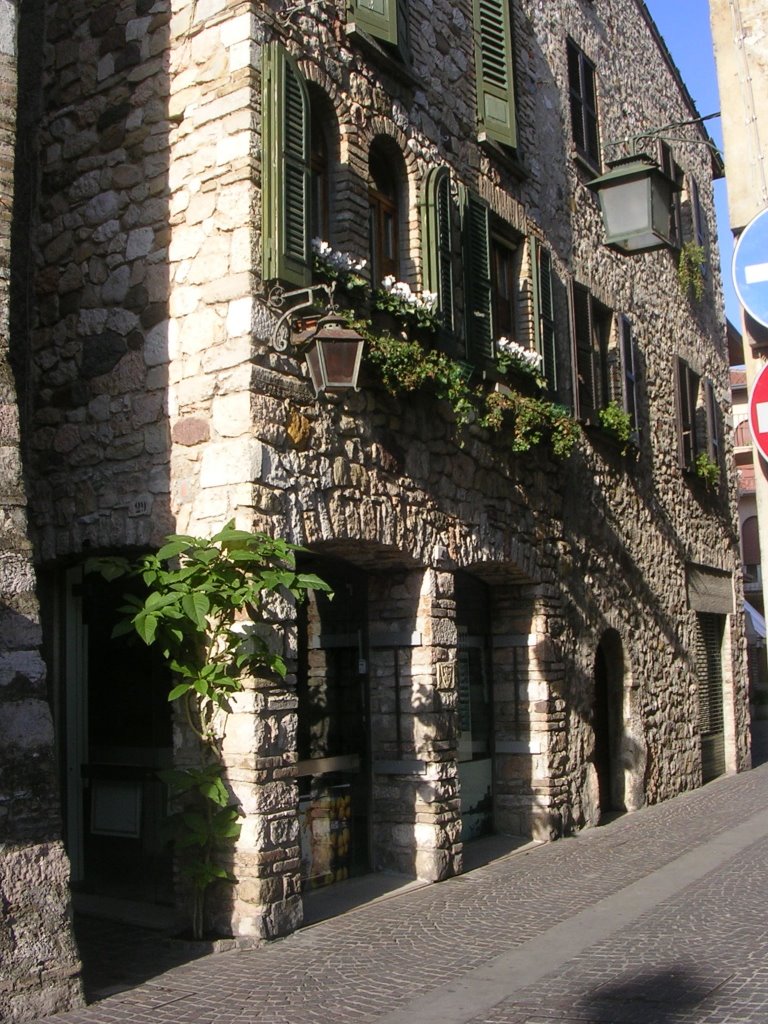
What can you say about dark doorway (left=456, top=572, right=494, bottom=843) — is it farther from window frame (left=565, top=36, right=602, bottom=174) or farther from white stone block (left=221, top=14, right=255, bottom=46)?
window frame (left=565, top=36, right=602, bottom=174)

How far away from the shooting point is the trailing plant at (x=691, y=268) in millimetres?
14938

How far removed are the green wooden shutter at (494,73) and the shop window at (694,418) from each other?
5.00m

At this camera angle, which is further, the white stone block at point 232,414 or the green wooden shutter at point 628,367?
the green wooden shutter at point 628,367

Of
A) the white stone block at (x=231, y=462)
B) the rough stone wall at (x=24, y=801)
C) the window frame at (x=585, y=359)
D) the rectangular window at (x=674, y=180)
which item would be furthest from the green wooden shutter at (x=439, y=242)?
the rectangular window at (x=674, y=180)

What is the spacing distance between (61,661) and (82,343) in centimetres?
217

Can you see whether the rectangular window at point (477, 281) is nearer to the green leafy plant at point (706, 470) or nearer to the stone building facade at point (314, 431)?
the stone building facade at point (314, 431)

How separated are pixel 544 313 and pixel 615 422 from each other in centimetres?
161

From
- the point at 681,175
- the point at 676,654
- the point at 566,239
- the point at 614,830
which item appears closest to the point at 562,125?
the point at 566,239

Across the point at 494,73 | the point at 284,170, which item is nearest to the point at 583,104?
the point at 494,73

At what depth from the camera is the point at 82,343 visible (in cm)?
765

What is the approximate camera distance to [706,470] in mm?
14172

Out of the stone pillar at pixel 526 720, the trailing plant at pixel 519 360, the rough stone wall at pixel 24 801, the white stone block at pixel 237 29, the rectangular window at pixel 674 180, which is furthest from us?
the rectangular window at pixel 674 180

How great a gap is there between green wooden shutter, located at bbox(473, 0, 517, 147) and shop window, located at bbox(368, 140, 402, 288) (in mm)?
1440

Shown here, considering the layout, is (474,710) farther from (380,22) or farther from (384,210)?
(380,22)
